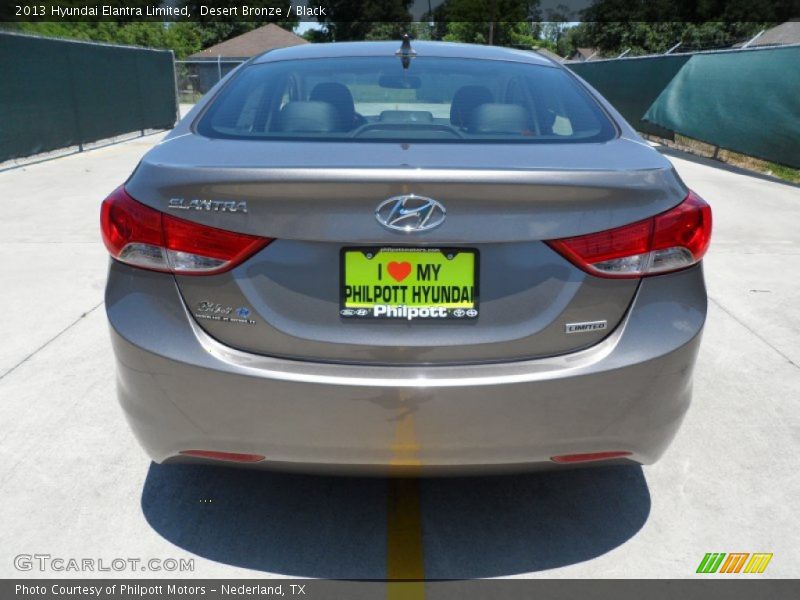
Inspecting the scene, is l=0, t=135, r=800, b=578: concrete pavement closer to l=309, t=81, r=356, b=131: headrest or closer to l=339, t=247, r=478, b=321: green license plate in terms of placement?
l=339, t=247, r=478, b=321: green license plate

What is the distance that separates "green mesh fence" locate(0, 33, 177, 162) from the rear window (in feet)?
37.3

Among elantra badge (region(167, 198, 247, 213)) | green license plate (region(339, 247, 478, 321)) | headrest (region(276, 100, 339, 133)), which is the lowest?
green license plate (region(339, 247, 478, 321))

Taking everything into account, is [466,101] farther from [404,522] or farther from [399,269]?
[404,522]

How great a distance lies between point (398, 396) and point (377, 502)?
987mm

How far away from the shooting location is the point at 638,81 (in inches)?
776

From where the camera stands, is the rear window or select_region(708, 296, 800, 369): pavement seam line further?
select_region(708, 296, 800, 369): pavement seam line

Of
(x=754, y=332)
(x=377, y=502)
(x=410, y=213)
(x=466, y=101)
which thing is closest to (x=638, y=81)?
(x=754, y=332)

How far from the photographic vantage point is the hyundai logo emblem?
7.18ft

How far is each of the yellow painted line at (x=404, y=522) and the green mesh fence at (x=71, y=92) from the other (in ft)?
39.7

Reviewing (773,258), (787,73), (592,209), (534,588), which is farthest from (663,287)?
(787,73)

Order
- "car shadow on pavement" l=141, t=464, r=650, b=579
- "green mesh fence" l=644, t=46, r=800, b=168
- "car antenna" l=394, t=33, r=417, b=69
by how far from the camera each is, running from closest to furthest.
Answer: "car shadow on pavement" l=141, t=464, r=650, b=579 < "car antenna" l=394, t=33, r=417, b=69 < "green mesh fence" l=644, t=46, r=800, b=168

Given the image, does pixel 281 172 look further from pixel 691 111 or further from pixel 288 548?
pixel 691 111

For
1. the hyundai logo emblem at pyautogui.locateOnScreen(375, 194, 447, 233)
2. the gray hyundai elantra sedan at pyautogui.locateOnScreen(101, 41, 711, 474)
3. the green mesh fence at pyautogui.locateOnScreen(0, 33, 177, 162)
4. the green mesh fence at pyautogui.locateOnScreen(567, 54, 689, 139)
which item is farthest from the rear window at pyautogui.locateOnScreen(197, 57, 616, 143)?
the green mesh fence at pyautogui.locateOnScreen(567, 54, 689, 139)

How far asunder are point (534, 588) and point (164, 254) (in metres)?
1.57
